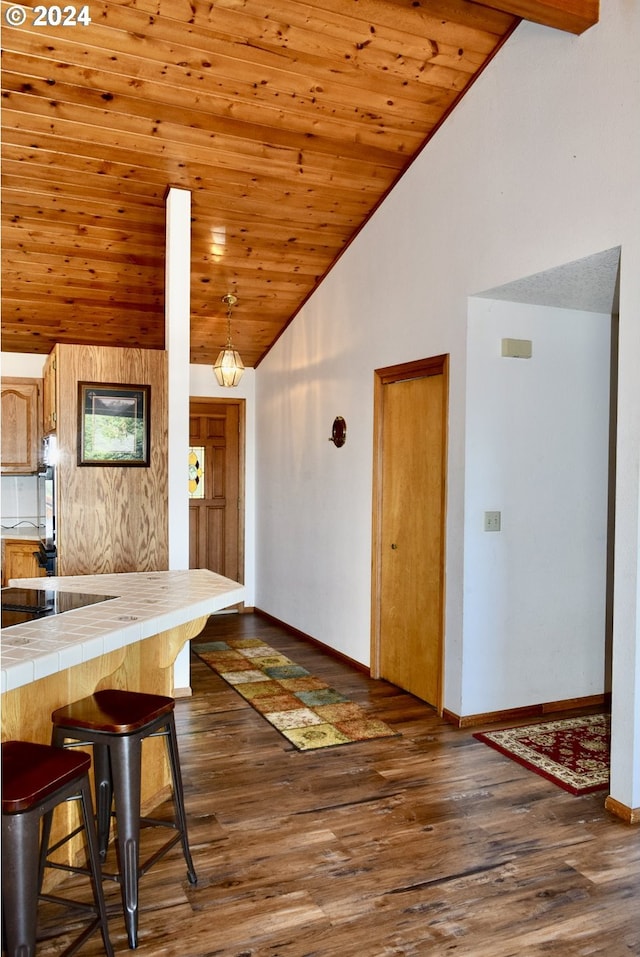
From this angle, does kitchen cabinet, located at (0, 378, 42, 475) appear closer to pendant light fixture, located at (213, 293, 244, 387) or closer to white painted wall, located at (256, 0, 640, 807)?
pendant light fixture, located at (213, 293, 244, 387)

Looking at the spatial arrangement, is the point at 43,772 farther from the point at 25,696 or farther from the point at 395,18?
the point at 395,18

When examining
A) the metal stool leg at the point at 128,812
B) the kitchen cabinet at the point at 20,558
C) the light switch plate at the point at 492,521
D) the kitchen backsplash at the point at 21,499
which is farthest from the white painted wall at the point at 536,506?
the kitchen backsplash at the point at 21,499

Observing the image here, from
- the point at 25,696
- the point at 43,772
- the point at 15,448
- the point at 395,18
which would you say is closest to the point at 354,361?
the point at 395,18

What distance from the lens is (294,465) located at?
6203 mm

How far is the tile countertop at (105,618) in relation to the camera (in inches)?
77.9

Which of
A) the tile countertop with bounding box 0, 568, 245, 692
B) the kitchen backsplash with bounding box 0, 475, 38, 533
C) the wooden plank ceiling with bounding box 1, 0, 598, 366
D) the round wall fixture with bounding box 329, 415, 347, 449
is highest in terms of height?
the wooden plank ceiling with bounding box 1, 0, 598, 366

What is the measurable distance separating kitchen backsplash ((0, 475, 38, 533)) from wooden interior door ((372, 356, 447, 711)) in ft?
10.6

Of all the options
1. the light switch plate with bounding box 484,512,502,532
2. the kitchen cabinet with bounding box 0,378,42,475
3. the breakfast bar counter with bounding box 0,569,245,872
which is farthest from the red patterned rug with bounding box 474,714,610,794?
the kitchen cabinet with bounding box 0,378,42,475

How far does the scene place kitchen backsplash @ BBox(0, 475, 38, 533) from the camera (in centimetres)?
623

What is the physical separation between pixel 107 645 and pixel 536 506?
269 cm

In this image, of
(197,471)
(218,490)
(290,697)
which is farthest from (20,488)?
(290,697)

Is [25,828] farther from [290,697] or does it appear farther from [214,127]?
[214,127]

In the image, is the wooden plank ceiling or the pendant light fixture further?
the pendant light fixture

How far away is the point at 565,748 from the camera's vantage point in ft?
12.1
